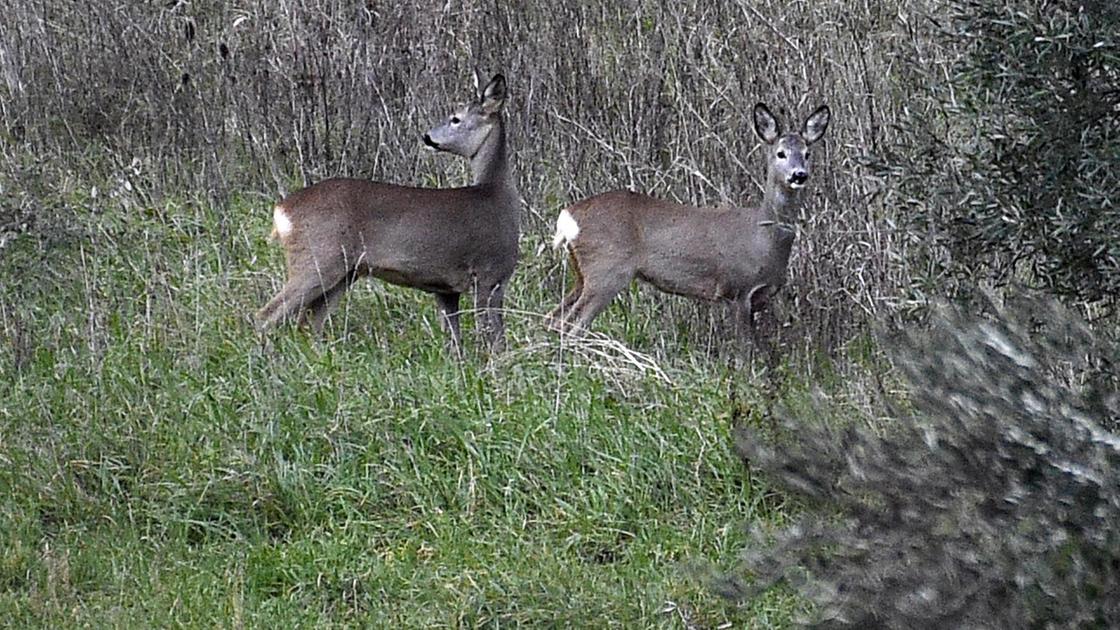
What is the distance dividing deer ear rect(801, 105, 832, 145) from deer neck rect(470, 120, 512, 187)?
132 cm

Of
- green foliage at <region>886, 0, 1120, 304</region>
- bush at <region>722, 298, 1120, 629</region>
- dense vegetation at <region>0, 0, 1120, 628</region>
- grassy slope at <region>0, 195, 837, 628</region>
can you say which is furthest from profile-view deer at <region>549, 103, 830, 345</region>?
bush at <region>722, 298, 1120, 629</region>

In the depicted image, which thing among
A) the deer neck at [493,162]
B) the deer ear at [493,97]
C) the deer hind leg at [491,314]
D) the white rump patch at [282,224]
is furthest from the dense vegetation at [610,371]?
the deer ear at [493,97]

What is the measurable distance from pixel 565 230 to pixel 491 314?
82 centimetres

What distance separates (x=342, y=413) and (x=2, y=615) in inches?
51.5

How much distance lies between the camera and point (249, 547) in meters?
5.00

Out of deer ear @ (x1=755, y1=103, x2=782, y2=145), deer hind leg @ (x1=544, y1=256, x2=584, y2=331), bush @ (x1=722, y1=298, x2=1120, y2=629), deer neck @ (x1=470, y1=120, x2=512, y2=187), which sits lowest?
deer hind leg @ (x1=544, y1=256, x2=584, y2=331)

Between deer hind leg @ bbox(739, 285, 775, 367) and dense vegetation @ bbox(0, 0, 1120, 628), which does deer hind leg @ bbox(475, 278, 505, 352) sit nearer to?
dense vegetation @ bbox(0, 0, 1120, 628)

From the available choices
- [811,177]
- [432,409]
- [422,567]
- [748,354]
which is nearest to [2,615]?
[422,567]

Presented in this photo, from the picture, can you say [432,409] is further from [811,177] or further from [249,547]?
[811,177]

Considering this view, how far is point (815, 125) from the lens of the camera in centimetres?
764

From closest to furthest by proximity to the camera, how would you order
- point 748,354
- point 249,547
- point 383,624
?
point 383,624 < point 249,547 < point 748,354

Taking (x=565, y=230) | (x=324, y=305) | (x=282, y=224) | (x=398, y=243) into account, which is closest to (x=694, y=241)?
(x=565, y=230)

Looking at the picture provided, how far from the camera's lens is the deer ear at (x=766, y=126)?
764cm

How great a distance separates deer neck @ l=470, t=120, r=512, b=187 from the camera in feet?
26.5
